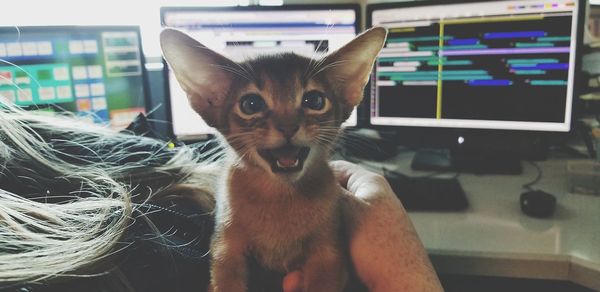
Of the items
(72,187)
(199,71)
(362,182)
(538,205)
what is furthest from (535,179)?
(72,187)

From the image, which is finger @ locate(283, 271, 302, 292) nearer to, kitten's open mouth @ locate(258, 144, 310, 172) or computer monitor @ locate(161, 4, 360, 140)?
kitten's open mouth @ locate(258, 144, 310, 172)

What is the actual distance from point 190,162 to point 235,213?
205 mm

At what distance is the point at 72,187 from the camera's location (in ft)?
2.36

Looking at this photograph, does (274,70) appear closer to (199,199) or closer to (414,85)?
(199,199)

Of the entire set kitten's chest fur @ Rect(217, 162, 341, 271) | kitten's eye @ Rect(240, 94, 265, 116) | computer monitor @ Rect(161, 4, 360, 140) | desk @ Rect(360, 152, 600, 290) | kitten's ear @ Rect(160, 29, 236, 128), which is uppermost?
computer monitor @ Rect(161, 4, 360, 140)

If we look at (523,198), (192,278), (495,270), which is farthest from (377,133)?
(192,278)

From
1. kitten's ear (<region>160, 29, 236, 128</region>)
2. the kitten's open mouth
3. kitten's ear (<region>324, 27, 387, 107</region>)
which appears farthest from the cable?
kitten's ear (<region>160, 29, 236, 128</region>)

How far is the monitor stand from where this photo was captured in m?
1.41

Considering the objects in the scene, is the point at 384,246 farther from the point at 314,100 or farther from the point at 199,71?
the point at 199,71

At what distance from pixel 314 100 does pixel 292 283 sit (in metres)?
0.31

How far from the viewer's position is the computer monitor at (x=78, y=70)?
4.25 feet

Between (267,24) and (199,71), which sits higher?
(267,24)

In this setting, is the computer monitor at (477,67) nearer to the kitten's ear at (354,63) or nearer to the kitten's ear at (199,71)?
the kitten's ear at (354,63)

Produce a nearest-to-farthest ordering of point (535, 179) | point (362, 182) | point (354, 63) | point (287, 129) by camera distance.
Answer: point (287, 129) < point (354, 63) < point (362, 182) < point (535, 179)
